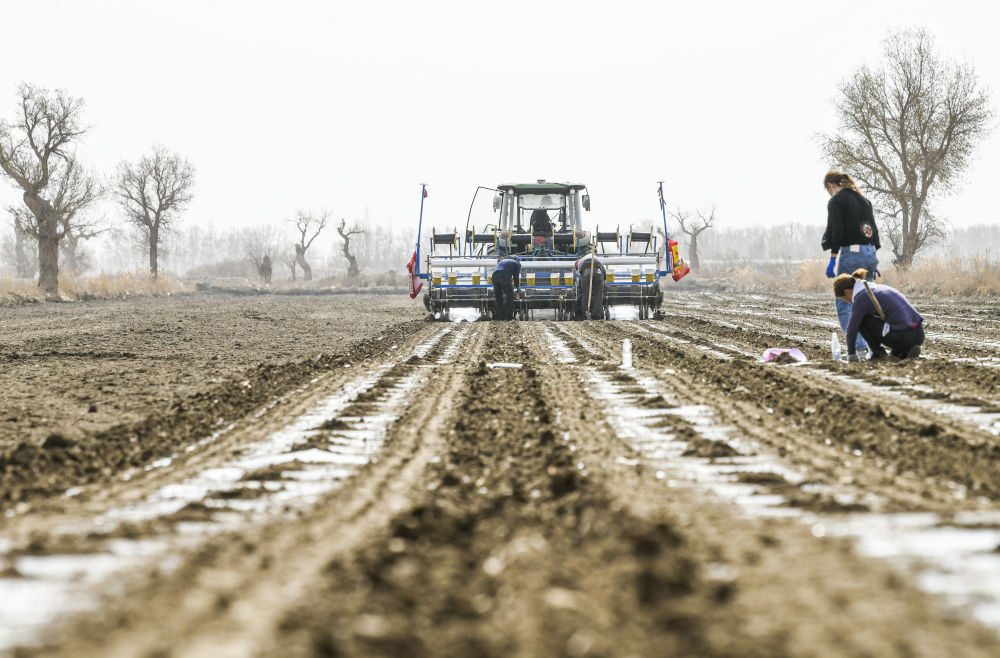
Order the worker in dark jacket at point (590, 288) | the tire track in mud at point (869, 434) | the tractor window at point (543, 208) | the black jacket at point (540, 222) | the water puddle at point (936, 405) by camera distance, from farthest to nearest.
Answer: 1. the tractor window at point (543, 208)
2. the black jacket at point (540, 222)
3. the worker in dark jacket at point (590, 288)
4. the water puddle at point (936, 405)
5. the tire track in mud at point (869, 434)

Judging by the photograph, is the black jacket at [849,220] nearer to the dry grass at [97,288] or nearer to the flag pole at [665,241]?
the flag pole at [665,241]

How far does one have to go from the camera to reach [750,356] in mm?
9383

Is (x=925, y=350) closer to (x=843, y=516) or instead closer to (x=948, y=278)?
(x=843, y=516)

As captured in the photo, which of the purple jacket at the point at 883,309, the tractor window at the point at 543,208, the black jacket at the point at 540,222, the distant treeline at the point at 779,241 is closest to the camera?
the purple jacket at the point at 883,309

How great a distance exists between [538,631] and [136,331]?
1360cm

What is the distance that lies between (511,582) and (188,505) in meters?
1.59

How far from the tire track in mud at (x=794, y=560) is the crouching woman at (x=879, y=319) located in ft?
12.2

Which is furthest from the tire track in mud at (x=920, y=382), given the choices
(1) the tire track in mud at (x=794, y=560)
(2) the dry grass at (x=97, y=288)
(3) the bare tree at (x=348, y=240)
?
(3) the bare tree at (x=348, y=240)

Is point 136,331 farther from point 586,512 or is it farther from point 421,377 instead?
point 586,512

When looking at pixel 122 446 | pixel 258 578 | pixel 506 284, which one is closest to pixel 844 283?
pixel 122 446

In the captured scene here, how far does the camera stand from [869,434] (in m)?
4.74

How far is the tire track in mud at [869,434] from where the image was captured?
12.0ft

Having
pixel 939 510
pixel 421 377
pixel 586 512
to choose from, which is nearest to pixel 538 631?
pixel 586 512

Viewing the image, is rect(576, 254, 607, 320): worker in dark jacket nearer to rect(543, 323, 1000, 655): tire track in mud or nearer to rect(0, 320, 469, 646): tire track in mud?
rect(0, 320, 469, 646): tire track in mud
